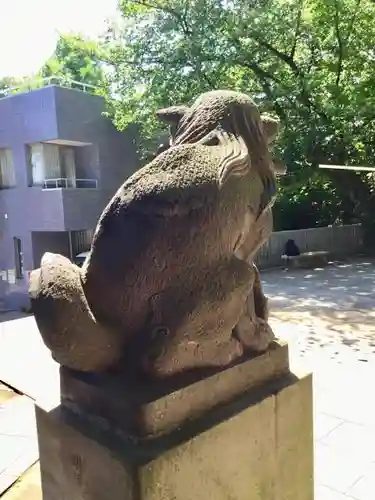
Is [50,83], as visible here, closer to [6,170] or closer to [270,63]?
[6,170]

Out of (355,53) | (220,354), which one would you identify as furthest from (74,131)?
(220,354)

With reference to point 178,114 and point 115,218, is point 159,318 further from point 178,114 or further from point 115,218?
point 178,114

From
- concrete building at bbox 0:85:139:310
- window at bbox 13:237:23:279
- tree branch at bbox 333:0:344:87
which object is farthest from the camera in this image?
window at bbox 13:237:23:279

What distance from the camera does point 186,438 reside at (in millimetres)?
1569

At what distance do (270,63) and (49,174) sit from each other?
499 cm

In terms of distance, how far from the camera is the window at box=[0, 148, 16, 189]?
411 inches

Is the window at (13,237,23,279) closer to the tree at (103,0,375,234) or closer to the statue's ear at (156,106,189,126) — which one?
the tree at (103,0,375,234)

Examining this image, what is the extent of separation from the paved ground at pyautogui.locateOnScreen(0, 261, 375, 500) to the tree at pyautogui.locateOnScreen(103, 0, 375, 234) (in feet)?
9.36

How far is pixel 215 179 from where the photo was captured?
5.35ft

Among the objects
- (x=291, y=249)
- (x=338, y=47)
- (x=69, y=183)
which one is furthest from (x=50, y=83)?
(x=291, y=249)

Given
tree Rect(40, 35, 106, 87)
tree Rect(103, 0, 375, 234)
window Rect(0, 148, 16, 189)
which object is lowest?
window Rect(0, 148, 16, 189)

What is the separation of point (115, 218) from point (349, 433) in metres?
2.12

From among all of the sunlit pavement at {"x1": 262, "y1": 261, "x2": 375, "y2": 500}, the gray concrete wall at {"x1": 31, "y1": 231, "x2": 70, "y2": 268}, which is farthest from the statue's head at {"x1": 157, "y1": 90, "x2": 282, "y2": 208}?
the gray concrete wall at {"x1": 31, "y1": 231, "x2": 70, "y2": 268}

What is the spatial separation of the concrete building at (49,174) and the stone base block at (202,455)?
8080mm
